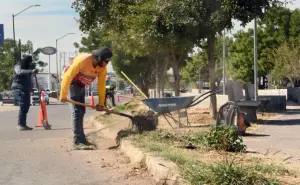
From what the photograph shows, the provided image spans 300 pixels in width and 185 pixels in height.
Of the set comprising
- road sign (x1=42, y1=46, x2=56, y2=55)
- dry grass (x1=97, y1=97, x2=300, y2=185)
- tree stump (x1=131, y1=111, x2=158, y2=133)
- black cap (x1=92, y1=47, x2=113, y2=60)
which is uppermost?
road sign (x1=42, y1=46, x2=56, y2=55)

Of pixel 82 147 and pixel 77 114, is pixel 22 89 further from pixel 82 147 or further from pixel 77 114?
pixel 82 147

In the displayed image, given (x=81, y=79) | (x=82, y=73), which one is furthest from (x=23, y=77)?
(x=82, y=73)

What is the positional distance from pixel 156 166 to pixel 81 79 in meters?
3.44

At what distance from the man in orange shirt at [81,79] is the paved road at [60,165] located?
39 cm

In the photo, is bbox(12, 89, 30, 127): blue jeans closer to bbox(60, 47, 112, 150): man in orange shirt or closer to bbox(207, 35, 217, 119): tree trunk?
bbox(60, 47, 112, 150): man in orange shirt

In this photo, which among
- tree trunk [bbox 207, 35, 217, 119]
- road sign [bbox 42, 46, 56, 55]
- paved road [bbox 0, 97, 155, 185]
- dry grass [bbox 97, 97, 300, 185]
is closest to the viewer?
dry grass [bbox 97, 97, 300, 185]

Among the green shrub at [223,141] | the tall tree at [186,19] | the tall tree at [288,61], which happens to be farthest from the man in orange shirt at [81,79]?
the tall tree at [288,61]

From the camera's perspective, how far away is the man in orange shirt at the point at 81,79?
8875mm

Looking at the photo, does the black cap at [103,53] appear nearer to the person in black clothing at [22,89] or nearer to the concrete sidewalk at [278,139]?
the concrete sidewalk at [278,139]

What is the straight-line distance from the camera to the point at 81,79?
30.2 feet

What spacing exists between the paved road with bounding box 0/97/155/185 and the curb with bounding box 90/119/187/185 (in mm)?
118

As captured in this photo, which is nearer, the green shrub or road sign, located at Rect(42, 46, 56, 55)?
the green shrub

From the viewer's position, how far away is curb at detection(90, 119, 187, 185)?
559 centimetres

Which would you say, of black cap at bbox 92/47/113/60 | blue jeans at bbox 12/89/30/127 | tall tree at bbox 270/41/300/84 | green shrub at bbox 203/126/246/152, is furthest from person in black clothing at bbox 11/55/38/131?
tall tree at bbox 270/41/300/84
